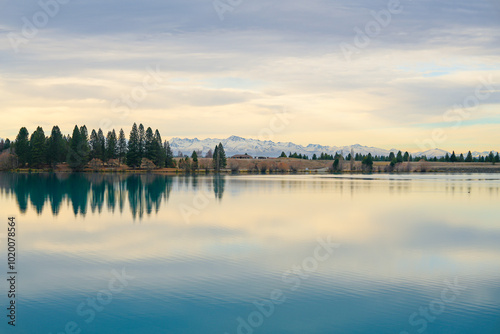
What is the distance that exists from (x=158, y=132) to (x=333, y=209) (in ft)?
361

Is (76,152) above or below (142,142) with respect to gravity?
below

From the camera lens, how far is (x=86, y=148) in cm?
12756

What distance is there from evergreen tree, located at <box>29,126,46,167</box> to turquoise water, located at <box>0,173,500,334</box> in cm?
10069

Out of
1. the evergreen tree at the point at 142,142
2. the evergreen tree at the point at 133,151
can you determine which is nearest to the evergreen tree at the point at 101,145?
the evergreen tree at the point at 133,151

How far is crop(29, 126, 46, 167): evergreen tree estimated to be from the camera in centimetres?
12365

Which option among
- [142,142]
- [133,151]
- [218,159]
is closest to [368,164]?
[218,159]

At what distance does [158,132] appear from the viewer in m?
141

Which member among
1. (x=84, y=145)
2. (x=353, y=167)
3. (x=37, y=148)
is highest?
(x=84, y=145)

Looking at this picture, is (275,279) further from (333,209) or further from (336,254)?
(333,209)

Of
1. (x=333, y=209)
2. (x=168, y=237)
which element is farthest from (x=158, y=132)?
(x=168, y=237)

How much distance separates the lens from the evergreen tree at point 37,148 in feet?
406

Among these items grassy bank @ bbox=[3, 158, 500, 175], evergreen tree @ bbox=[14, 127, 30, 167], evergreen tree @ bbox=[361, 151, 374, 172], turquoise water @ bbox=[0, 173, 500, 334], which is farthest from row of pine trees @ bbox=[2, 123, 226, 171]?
turquoise water @ bbox=[0, 173, 500, 334]

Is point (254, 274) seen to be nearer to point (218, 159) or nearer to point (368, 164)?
point (218, 159)

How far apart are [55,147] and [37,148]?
15.5 feet
